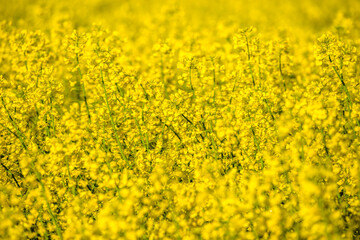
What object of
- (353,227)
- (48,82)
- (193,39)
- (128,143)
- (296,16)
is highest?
(296,16)

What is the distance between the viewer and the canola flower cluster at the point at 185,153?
365 cm

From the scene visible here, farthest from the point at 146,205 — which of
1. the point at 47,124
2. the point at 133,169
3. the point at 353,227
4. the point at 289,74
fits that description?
the point at 289,74

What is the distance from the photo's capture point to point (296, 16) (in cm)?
1273

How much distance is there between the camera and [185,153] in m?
4.34

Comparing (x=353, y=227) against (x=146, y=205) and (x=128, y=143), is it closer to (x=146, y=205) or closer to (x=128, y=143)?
(x=146, y=205)

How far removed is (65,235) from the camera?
12.2 ft

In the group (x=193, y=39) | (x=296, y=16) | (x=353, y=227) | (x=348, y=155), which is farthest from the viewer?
(x=296, y=16)

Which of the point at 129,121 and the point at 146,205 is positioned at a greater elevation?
the point at 129,121

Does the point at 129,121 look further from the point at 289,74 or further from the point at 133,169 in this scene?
the point at 289,74

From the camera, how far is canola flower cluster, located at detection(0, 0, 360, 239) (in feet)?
12.0

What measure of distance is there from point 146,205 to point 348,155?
208 centimetres

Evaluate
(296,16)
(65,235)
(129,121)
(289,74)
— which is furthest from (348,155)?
(296,16)

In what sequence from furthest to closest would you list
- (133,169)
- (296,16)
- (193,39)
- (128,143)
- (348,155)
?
(296,16)
(193,39)
(128,143)
(133,169)
(348,155)

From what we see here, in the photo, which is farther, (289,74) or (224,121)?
→ (289,74)
